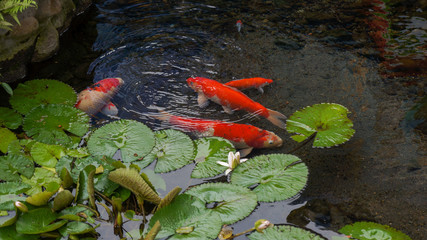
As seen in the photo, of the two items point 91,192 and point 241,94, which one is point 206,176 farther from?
point 241,94

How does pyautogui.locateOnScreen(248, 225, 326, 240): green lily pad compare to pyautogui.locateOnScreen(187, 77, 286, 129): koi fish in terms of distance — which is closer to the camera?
pyautogui.locateOnScreen(248, 225, 326, 240): green lily pad

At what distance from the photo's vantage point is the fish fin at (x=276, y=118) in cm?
284

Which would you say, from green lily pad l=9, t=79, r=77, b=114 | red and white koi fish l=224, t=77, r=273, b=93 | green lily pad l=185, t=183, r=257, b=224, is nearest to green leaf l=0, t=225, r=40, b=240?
green lily pad l=185, t=183, r=257, b=224

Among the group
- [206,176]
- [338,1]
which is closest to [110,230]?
[206,176]

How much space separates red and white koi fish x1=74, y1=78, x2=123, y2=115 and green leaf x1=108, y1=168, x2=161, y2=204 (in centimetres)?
93

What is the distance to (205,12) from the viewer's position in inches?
165

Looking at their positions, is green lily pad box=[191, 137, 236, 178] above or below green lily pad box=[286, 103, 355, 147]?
below

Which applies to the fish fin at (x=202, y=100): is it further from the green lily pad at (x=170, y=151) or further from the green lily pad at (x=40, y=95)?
the green lily pad at (x=40, y=95)

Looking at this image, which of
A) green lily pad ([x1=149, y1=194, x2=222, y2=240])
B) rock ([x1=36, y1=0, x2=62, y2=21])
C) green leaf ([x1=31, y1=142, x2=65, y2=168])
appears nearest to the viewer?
green lily pad ([x1=149, y1=194, x2=222, y2=240])

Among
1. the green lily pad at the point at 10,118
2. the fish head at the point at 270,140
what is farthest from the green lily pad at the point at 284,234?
the green lily pad at the point at 10,118

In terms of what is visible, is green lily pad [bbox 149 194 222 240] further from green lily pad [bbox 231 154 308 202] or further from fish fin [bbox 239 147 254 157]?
fish fin [bbox 239 147 254 157]

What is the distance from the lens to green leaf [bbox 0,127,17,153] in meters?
2.57

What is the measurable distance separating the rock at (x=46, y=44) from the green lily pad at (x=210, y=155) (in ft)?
6.04

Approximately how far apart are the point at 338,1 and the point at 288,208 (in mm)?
2909
